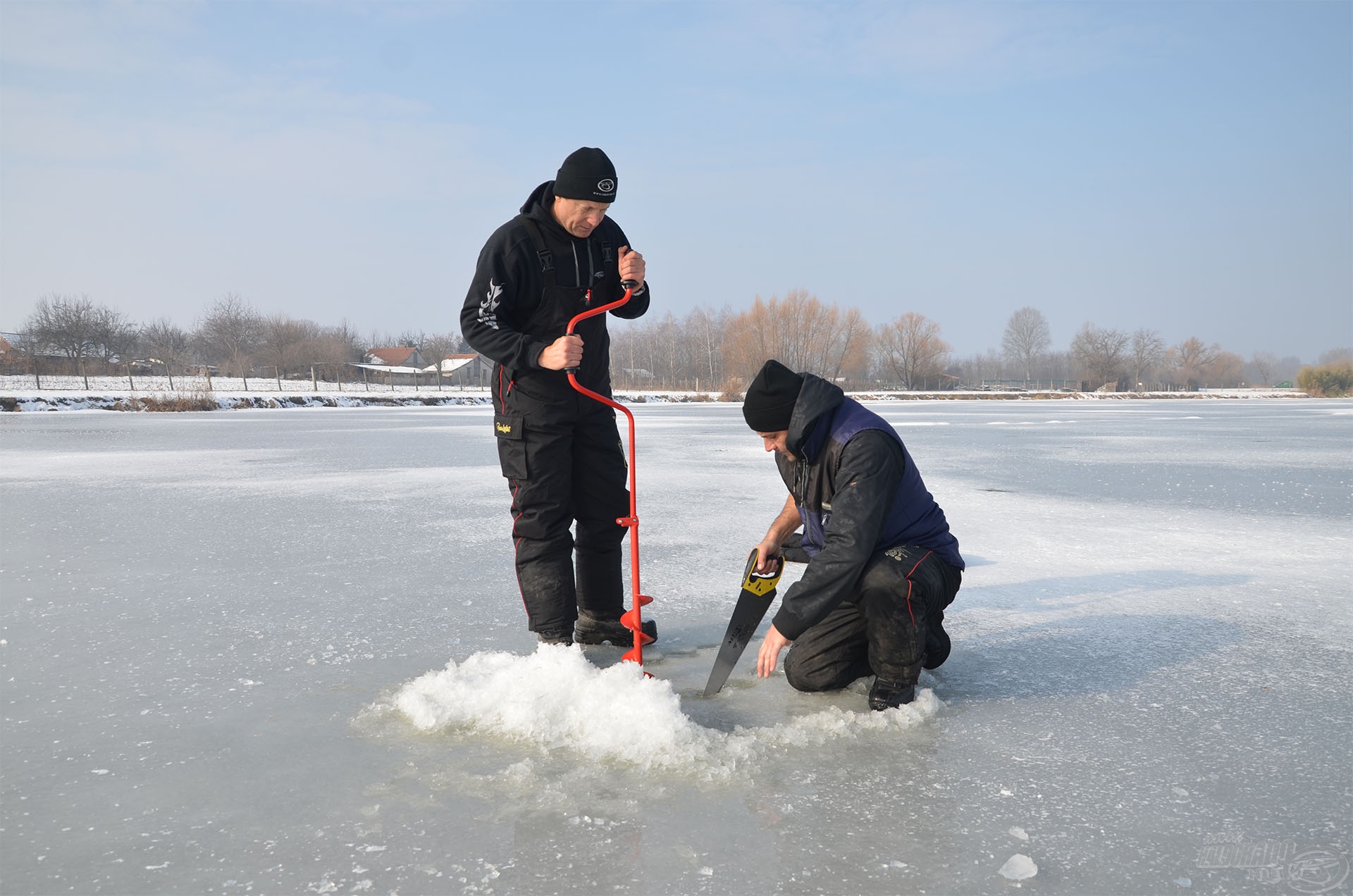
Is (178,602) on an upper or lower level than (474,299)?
lower

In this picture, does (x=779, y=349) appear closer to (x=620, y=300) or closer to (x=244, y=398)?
(x=244, y=398)

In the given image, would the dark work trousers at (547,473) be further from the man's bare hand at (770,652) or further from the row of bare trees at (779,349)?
the row of bare trees at (779,349)

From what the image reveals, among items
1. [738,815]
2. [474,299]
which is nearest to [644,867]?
[738,815]

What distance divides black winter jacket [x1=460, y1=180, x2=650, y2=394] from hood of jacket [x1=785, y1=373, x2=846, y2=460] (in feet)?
2.83

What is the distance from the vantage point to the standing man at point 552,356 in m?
3.06

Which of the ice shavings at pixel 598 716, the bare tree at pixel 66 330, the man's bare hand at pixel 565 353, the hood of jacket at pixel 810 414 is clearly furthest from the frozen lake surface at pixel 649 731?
the bare tree at pixel 66 330

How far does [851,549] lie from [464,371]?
85.7 metres

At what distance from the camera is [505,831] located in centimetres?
194

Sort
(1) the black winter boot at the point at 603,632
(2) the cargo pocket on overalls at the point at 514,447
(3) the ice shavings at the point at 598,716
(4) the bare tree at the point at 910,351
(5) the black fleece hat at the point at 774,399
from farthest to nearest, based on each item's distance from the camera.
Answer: (4) the bare tree at the point at 910,351
(1) the black winter boot at the point at 603,632
(2) the cargo pocket on overalls at the point at 514,447
(5) the black fleece hat at the point at 774,399
(3) the ice shavings at the point at 598,716

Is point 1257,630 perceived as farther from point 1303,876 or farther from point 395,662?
point 395,662

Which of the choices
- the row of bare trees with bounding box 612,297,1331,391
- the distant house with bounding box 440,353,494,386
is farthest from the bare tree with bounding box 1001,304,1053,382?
the distant house with bounding box 440,353,494,386

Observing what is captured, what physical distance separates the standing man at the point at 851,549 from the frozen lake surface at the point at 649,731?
4.7 inches

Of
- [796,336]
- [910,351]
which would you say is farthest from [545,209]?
[910,351]

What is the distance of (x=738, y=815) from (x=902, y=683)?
34.2 inches
